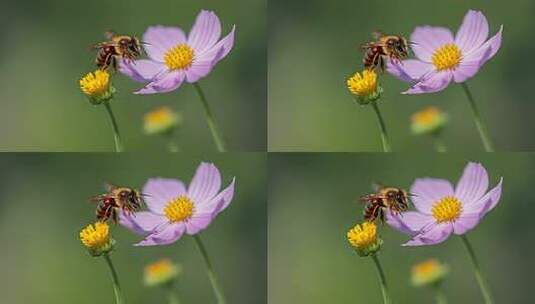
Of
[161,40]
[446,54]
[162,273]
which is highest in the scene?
[161,40]

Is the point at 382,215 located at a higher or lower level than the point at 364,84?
lower

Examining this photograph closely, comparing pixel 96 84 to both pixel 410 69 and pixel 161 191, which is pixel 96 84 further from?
pixel 410 69

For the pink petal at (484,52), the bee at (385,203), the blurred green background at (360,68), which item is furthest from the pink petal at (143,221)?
the pink petal at (484,52)

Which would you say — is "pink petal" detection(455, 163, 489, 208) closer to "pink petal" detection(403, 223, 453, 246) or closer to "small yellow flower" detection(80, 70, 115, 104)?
"pink petal" detection(403, 223, 453, 246)

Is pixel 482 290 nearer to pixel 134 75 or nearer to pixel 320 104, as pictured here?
pixel 320 104

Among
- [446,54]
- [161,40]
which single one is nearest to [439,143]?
[446,54]

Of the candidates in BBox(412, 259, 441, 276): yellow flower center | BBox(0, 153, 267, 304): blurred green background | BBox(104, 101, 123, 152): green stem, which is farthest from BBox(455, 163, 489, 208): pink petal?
BBox(104, 101, 123, 152): green stem

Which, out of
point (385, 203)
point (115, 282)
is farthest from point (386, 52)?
point (115, 282)
